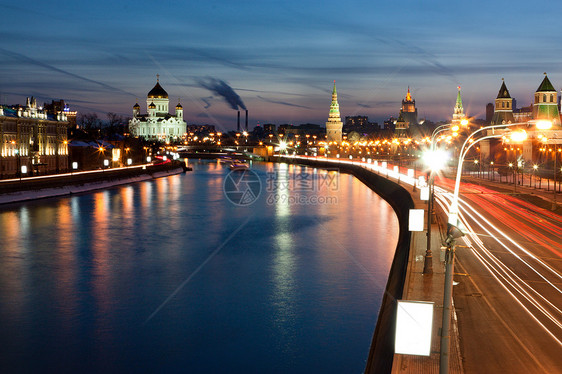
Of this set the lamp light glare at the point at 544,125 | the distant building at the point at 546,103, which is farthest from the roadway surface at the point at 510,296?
the distant building at the point at 546,103

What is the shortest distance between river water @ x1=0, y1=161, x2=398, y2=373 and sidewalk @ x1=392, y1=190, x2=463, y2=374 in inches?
96.7

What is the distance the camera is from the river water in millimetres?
18203

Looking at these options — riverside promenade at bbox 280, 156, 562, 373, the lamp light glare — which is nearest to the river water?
riverside promenade at bbox 280, 156, 562, 373

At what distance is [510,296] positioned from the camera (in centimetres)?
1783

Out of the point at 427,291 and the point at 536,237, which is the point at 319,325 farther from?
the point at 536,237

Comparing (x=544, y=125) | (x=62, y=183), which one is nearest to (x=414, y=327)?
(x=544, y=125)

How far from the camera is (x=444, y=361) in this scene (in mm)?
9859

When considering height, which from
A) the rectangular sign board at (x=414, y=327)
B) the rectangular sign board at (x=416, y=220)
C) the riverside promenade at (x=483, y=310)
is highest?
the rectangular sign board at (x=416, y=220)

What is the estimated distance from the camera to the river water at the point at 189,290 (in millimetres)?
18203

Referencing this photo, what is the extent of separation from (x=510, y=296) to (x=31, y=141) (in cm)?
6939

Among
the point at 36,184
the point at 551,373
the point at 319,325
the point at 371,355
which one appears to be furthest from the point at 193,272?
the point at 36,184

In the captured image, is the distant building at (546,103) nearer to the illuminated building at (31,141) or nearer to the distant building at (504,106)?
the distant building at (504,106)

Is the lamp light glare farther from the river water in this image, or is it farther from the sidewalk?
the river water

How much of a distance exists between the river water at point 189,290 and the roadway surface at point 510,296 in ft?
13.1
